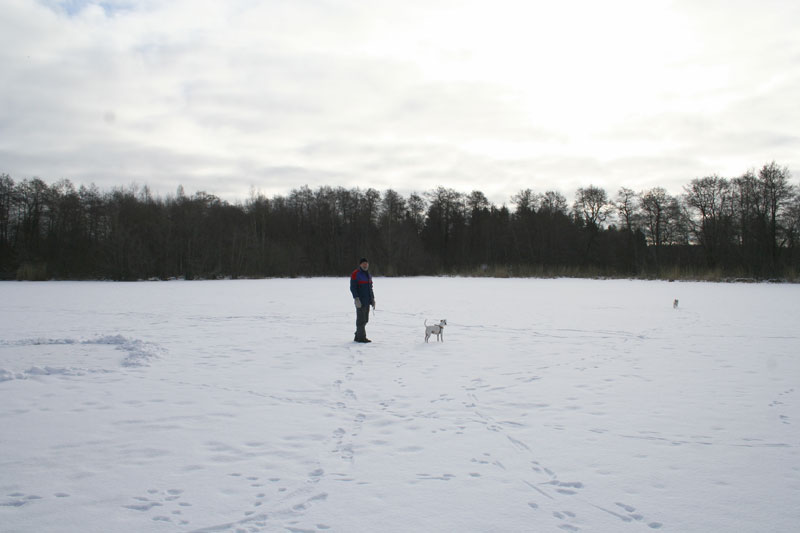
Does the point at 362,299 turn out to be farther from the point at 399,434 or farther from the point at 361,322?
the point at 399,434

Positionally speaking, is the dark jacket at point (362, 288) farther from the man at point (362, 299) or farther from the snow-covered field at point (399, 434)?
the snow-covered field at point (399, 434)

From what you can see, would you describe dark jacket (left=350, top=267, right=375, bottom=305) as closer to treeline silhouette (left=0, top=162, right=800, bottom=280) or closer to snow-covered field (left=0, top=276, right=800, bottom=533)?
snow-covered field (left=0, top=276, right=800, bottom=533)

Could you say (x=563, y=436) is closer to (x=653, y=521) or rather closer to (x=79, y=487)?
(x=653, y=521)

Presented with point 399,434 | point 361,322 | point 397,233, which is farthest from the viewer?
point 397,233

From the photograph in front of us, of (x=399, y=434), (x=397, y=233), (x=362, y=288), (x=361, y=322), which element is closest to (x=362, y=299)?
(x=362, y=288)

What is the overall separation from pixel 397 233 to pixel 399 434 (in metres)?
48.1

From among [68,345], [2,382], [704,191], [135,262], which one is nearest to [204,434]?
[2,382]

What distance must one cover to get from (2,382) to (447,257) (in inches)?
2395

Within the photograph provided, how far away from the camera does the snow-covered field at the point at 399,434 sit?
3385mm

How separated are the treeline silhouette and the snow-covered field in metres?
32.4

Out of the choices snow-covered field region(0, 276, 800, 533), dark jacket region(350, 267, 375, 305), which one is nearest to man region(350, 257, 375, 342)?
dark jacket region(350, 267, 375, 305)

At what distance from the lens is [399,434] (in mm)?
4930

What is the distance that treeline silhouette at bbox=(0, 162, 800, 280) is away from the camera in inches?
1554

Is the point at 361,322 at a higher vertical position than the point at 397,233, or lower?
lower
